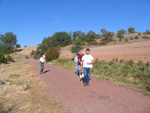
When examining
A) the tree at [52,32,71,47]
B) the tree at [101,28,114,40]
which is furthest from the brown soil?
the tree at [101,28,114,40]

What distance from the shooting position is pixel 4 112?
4.12m

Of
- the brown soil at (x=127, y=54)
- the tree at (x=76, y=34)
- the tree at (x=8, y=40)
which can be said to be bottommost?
the brown soil at (x=127, y=54)

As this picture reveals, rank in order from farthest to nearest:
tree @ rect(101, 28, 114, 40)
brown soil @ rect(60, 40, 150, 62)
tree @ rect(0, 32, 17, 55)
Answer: tree @ rect(101, 28, 114, 40) → tree @ rect(0, 32, 17, 55) → brown soil @ rect(60, 40, 150, 62)

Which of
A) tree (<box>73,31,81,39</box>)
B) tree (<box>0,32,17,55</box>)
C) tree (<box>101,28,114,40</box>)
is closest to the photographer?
tree (<box>0,32,17,55</box>)

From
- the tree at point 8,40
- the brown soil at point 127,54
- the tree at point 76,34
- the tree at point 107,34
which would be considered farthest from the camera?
the tree at point 76,34

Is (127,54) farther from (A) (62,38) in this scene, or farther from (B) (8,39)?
(B) (8,39)

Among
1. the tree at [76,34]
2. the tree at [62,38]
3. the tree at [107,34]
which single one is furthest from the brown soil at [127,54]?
the tree at [76,34]

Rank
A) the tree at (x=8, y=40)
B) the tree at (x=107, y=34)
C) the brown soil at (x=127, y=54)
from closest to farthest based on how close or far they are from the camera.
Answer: the brown soil at (x=127, y=54)
the tree at (x=8, y=40)
the tree at (x=107, y=34)

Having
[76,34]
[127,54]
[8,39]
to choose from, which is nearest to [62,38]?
[76,34]

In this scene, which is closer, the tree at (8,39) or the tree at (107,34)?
the tree at (8,39)

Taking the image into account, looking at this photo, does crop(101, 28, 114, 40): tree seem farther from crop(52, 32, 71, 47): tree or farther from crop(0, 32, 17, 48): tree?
crop(0, 32, 17, 48): tree

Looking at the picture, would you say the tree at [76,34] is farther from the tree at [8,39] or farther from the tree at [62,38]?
the tree at [8,39]

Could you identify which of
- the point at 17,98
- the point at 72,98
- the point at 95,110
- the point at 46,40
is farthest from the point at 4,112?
the point at 46,40

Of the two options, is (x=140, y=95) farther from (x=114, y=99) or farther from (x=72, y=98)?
(x=72, y=98)
